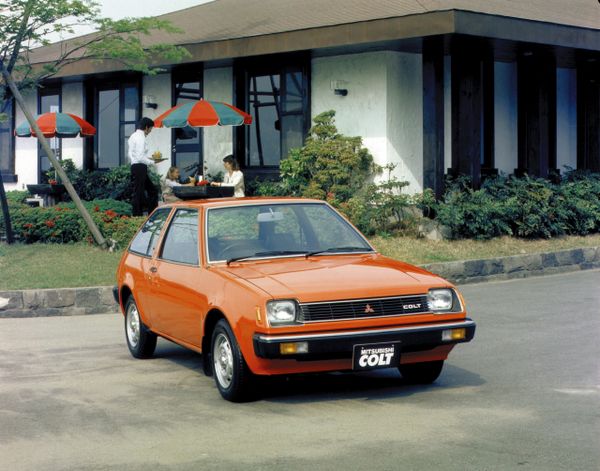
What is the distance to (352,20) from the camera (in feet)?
63.9

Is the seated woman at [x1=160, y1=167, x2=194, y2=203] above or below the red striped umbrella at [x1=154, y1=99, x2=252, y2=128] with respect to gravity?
below

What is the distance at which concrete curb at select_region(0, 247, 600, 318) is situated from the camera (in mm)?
14141

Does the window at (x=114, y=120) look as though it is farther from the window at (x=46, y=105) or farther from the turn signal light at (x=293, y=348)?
the turn signal light at (x=293, y=348)

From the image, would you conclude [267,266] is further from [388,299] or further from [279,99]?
[279,99]

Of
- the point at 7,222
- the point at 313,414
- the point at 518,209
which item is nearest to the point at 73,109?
the point at 7,222

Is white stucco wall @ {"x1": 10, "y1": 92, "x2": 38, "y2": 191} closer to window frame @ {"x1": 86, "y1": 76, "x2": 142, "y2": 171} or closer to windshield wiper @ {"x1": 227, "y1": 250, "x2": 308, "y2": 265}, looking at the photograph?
window frame @ {"x1": 86, "y1": 76, "x2": 142, "y2": 171}

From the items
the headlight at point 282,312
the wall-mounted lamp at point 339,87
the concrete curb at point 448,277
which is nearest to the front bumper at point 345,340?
the headlight at point 282,312

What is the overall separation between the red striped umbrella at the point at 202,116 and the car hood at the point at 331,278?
488 inches

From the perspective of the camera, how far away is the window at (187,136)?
24.9m

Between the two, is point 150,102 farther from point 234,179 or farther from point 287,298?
point 287,298

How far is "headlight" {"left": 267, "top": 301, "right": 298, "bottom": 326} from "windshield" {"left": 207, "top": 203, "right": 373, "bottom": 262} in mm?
1177

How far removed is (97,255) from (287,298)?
10483 millimetres

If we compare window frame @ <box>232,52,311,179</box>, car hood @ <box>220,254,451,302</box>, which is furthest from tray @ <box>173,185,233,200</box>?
car hood @ <box>220,254,451,302</box>

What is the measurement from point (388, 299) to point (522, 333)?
3655 mm
